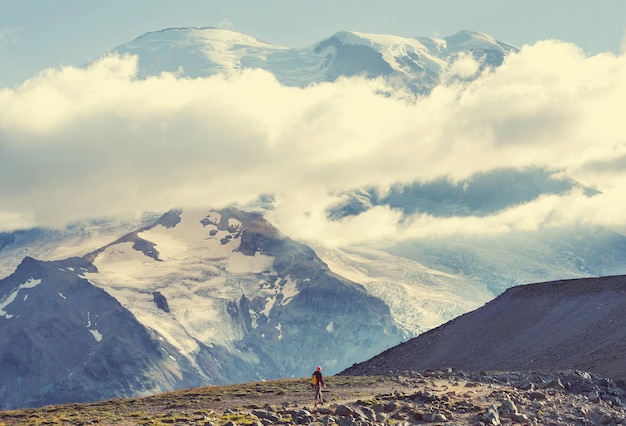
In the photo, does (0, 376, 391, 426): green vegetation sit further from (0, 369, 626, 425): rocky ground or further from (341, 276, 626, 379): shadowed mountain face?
(341, 276, 626, 379): shadowed mountain face

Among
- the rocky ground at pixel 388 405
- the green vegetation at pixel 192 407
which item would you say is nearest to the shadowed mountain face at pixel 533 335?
the rocky ground at pixel 388 405

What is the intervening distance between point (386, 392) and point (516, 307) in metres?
77.4

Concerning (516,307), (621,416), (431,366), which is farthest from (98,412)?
(516,307)

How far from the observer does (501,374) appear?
4427 inches

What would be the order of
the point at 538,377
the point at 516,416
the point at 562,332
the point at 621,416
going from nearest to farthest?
1. the point at 516,416
2. the point at 621,416
3. the point at 538,377
4. the point at 562,332

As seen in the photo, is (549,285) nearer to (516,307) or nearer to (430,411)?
(516,307)

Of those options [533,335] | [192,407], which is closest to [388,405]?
[192,407]

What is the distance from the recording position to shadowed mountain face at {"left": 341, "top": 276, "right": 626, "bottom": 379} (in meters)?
132

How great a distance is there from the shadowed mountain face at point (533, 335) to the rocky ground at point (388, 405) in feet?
75.1

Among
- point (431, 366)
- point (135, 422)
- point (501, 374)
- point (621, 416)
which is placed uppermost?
point (135, 422)

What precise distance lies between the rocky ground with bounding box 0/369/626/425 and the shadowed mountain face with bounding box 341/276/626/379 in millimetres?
22882

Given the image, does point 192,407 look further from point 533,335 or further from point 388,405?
point 533,335

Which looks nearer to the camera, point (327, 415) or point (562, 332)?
point (327, 415)

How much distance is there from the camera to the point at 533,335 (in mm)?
150625
